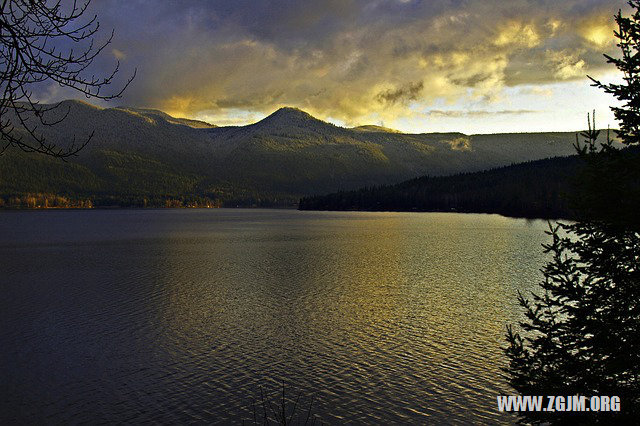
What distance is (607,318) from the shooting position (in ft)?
32.8

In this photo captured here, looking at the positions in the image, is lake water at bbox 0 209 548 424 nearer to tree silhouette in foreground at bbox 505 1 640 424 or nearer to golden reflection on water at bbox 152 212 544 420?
golden reflection on water at bbox 152 212 544 420

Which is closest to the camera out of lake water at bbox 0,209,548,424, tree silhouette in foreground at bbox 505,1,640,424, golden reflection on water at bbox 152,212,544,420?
tree silhouette in foreground at bbox 505,1,640,424

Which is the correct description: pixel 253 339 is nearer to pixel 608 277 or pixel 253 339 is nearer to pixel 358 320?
pixel 358 320

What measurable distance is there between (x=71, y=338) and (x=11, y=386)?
708cm

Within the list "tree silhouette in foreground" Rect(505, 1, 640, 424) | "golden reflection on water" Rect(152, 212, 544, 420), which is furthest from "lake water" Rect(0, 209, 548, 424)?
"tree silhouette in foreground" Rect(505, 1, 640, 424)

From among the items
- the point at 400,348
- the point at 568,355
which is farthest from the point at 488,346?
the point at 568,355

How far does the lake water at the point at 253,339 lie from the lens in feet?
60.3

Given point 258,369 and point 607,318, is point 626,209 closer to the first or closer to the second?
point 607,318

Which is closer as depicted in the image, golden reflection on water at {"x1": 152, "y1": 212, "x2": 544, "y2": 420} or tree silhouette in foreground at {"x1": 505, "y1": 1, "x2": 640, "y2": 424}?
tree silhouette in foreground at {"x1": 505, "y1": 1, "x2": 640, "y2": 424}

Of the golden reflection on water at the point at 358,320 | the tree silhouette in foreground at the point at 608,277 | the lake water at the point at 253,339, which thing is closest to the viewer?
the tree silhouette in foreground at the point at 608,277

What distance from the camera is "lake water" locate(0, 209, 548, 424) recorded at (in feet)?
60.3

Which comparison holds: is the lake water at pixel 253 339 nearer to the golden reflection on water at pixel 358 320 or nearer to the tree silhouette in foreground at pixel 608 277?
the golden reflection on water at pixel 358 320

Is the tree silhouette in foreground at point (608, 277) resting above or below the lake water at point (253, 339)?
above

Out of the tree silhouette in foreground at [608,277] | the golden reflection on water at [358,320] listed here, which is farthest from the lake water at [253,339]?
the tree silhouette in foreground at [608,277]
